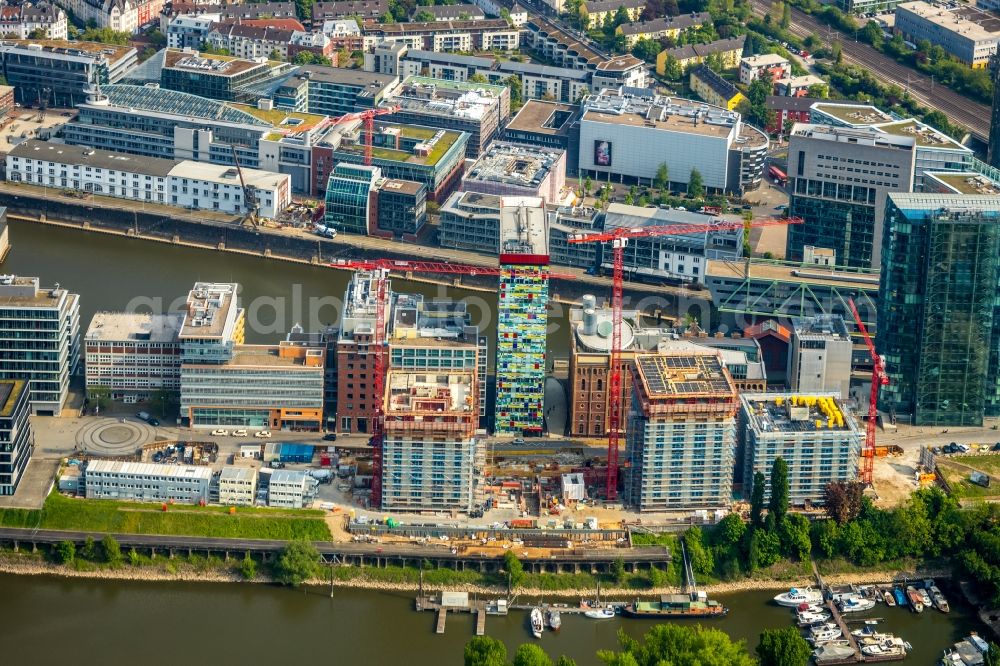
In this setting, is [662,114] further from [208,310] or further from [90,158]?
[208,310]

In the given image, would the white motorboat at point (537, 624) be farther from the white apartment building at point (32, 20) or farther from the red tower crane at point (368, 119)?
the white apartment building at point (32, 20)

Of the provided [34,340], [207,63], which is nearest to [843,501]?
[34,340]

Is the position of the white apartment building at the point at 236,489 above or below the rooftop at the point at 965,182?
below

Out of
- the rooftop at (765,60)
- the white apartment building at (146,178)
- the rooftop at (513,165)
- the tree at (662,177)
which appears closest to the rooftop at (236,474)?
the white apartment building at (146,178)

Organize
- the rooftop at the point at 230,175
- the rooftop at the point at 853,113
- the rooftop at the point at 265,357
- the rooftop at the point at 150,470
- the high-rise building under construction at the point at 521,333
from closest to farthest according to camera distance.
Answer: the rooftop at the point at 150,470 → the high-rise building under construction at the point at 521,333 → the rooftop at the point at 265,357 → the rooftop at the point at 853,113 → the rooftop at the point at 230,175

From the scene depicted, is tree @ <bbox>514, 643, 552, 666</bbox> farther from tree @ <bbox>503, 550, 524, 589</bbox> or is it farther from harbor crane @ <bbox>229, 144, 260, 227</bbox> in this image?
harbor crane @ <bbox>229, 144, 260, 227</bbox>

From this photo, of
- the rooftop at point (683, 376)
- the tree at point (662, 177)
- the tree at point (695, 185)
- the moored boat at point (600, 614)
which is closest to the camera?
the moored boat at point (600, 614)
